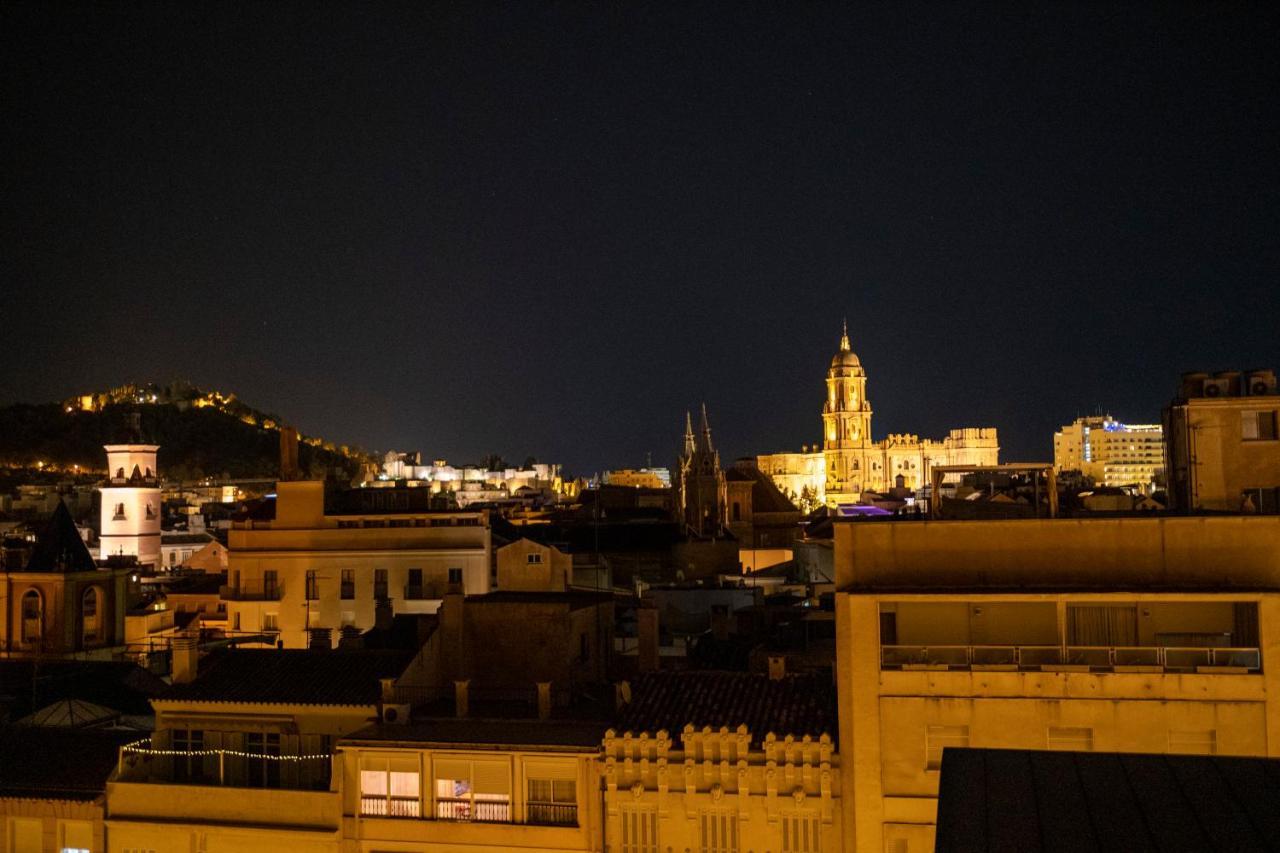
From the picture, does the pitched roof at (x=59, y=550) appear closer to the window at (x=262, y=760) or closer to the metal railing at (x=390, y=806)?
the window at (x=262, y=760)

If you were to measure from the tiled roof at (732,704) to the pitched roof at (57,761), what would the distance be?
37.4 feet

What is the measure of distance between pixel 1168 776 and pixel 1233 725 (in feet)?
33.2

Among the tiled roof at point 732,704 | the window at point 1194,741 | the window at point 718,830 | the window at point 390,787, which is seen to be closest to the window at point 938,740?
the tiled roof at point 732,704

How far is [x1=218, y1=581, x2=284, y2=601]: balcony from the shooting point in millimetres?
45594

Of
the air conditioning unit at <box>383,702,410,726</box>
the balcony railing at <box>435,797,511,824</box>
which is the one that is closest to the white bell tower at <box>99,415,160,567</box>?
the air conditioning unit at <box>383,702,410,726</box>

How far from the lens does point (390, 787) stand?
21.9m

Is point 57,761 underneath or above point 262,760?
underneath

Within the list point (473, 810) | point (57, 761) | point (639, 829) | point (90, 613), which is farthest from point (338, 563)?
point (639, 829)

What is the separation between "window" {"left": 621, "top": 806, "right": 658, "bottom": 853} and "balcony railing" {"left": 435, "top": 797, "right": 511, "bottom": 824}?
2.33 m

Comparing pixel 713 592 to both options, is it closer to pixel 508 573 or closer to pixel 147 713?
pixel 508 573

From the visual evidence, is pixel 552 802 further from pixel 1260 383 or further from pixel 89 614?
pixel 89 614

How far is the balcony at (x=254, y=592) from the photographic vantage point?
4559 centimetres

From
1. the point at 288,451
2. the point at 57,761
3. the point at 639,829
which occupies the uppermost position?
the point at 288,451

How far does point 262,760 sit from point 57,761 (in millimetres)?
5203
